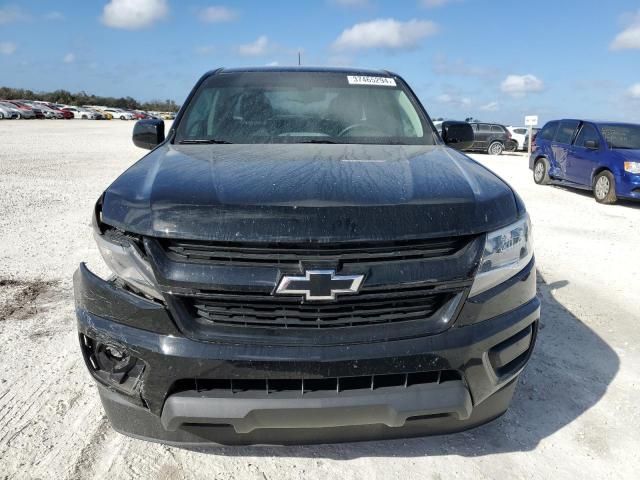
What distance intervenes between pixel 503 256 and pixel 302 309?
81 cm

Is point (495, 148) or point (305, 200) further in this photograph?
point (495, 148)

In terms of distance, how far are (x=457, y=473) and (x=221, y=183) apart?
1.61 m

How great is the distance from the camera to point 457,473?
2.32m

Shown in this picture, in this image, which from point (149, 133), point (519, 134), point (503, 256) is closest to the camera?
point (503, 256)

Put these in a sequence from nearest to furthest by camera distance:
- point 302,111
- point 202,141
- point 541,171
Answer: point 202,141 < point 302,111 < point 541,171

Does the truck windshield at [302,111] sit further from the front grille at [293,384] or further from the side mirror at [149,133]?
the front grille at [293,384]

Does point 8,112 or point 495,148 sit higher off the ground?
point 8,112

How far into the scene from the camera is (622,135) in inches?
421

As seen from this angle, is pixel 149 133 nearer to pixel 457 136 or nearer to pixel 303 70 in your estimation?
pixel 303 70

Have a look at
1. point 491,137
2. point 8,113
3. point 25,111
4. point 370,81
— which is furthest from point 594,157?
point 25,111

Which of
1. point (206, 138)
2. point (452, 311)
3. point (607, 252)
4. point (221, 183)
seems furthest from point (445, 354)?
point (607, 252)

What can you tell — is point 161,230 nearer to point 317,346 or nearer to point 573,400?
point 317,346

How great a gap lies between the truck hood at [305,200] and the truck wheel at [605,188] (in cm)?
884

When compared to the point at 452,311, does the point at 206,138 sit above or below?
above
